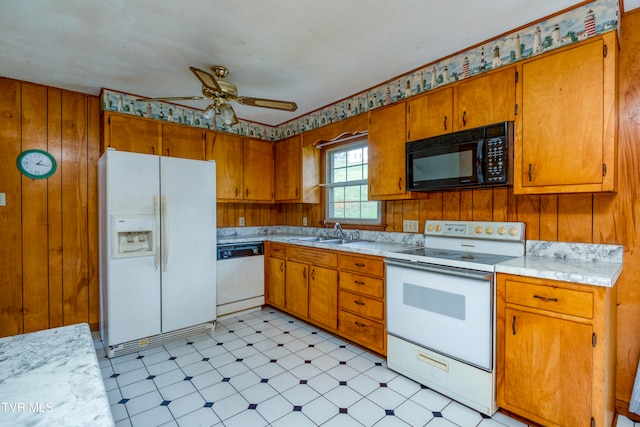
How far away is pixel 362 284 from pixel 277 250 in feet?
4.51

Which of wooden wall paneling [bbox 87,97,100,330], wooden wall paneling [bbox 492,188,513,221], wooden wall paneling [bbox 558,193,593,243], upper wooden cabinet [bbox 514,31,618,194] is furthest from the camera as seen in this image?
wooden wall paneling [bbox 87,97,100,330]

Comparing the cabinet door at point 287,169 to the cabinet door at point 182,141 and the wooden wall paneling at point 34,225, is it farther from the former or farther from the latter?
the wooden wall paneling at point 34,225

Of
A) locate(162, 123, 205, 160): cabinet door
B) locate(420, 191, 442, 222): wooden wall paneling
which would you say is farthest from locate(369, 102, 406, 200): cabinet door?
locate(162, 123, 205, 160): cabinet door

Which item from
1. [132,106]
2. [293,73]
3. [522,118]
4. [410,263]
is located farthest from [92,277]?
[522,118]

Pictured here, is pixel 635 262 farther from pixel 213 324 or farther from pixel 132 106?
pixel 132 106

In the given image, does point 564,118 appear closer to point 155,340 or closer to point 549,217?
point 549,217

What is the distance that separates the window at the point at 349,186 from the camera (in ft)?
11.4

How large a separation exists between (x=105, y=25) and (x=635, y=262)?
363cm

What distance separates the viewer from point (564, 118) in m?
1.86

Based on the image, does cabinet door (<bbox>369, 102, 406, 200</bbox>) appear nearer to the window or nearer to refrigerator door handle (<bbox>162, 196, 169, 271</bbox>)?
the window

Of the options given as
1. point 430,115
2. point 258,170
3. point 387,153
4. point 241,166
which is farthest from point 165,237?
point 430,115

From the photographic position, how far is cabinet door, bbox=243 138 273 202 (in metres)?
4.08

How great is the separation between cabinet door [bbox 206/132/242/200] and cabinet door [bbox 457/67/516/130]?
2.68m

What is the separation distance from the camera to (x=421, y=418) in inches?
73.6
